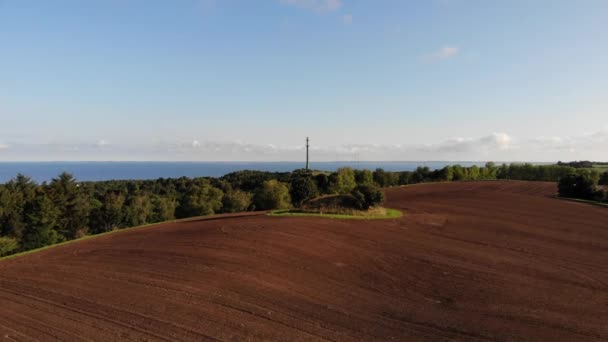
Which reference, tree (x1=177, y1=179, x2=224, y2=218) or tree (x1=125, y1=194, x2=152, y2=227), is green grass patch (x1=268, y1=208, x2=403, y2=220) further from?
tree (x1=125, y1=194, x2=152, y2=227)

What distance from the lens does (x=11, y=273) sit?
589 inches

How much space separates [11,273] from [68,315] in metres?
7.94

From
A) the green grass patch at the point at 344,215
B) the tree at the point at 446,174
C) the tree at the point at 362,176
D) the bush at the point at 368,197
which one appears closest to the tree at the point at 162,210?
the tree at the point at 362,176

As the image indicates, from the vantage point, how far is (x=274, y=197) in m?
66.2

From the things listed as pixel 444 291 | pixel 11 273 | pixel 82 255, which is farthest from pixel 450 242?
pixel 11 273

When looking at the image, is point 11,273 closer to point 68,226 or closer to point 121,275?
point 121,275

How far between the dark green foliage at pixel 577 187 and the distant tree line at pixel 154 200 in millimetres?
109

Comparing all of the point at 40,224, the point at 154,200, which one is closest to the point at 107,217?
the point at 40,224

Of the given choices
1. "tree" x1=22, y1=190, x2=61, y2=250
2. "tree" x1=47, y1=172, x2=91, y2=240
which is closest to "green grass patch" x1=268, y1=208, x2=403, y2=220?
"tree" x1=22, y1=190, x2=61, y2=250

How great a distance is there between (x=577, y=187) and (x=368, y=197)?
117 ft

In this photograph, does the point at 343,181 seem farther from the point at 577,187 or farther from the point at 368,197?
the point at 368,197

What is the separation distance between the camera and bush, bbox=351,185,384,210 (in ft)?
85.0

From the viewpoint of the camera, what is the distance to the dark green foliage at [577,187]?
1633 inches

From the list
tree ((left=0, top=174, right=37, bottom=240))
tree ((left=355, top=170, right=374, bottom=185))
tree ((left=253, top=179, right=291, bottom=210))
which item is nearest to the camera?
tree ((left=0, top=174, right=37, bottom=240))
